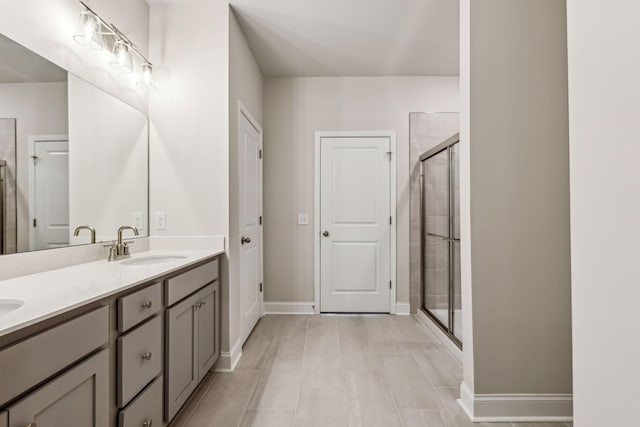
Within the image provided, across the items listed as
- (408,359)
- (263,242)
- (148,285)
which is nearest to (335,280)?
(263,242)

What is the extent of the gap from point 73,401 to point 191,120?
74.7 inches

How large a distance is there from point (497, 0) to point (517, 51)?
303 millimetres

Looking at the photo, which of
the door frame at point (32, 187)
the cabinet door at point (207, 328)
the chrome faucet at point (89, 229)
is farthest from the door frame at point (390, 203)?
the door frame at point (32, 187)

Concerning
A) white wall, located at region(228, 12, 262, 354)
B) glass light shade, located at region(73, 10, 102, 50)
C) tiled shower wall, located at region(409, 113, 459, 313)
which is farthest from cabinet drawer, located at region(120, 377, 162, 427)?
tiled shower wall, located at region(409, 113, 459, 313)

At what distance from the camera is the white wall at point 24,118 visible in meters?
1.39

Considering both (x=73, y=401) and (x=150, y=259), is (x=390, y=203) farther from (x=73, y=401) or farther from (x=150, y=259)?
(x=73, y=401)

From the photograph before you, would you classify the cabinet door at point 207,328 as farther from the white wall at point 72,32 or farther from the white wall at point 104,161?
the white wall at point 72,32

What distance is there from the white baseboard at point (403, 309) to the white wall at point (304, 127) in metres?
0.45

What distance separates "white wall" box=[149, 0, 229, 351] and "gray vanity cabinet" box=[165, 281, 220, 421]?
0.21 m

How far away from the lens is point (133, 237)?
7.42ft

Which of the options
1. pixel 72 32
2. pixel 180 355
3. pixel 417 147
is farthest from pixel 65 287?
pixel 417 147

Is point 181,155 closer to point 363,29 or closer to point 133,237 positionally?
point 133,237

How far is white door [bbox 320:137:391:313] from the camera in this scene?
12.2 ft

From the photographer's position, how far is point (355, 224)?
12.2 feet
